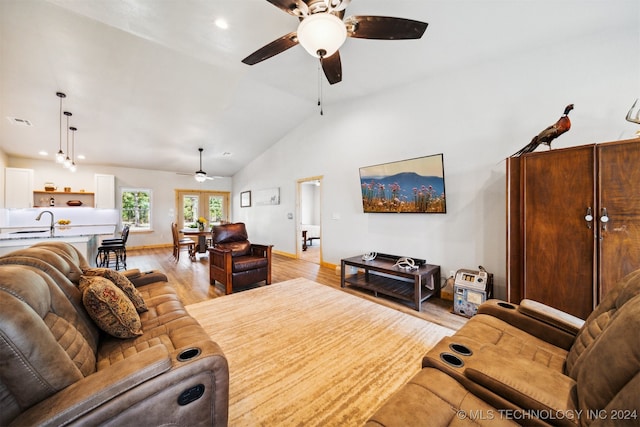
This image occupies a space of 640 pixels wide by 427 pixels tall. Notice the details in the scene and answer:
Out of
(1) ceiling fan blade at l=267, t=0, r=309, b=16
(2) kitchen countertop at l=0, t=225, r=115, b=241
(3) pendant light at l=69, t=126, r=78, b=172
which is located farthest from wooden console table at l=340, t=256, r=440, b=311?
(3) pendant light at l=69, t=126, r=78, b=172

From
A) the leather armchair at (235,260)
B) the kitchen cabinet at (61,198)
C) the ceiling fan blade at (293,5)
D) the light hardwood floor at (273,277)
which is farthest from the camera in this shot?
the kitchen cabinet at (61,198)

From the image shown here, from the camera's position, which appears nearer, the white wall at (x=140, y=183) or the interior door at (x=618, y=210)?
the interior door at (x=618, y=210)

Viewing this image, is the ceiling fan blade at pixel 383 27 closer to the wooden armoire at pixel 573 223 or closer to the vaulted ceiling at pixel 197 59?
the vaulted ceiling at pixel 197 59

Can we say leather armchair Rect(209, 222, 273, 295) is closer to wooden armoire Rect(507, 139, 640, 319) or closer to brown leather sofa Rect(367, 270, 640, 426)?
brown leather sofa Rect(367, 270, 640, 426)

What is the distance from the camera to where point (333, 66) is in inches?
90.3

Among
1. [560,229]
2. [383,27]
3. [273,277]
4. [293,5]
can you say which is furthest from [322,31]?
[273,277]

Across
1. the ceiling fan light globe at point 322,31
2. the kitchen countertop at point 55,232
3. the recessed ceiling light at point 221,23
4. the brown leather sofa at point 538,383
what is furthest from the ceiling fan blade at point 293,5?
the kitchen countertop at point 55,232

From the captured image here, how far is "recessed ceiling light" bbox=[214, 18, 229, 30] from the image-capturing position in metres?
2.59

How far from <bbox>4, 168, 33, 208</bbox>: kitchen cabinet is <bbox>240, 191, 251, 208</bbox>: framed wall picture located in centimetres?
509

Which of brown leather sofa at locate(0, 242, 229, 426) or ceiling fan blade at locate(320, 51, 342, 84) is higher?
ceiling fan blade at locate(320, 51, 342, 84)

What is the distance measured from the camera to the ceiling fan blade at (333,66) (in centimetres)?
219

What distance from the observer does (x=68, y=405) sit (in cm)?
77

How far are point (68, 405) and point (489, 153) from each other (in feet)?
13.1

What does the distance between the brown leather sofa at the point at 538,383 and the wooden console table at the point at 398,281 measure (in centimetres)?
168
